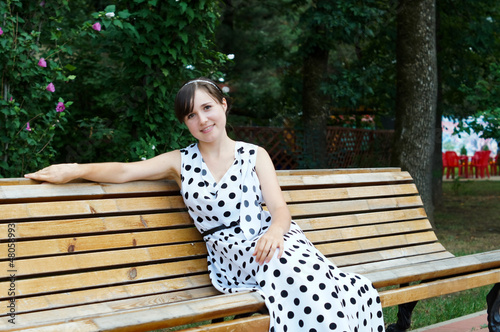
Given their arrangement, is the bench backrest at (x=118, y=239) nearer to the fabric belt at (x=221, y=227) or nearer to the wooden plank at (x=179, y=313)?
the fabric belt at (x=221, y=227)

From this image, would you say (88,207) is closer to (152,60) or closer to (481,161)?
(152,60)

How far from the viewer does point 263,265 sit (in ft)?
9.81

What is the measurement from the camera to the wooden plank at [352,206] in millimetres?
3881

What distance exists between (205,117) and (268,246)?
0.70 meters

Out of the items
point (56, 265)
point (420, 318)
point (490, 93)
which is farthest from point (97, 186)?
point (490, 93)

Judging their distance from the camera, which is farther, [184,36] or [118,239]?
[184,36]

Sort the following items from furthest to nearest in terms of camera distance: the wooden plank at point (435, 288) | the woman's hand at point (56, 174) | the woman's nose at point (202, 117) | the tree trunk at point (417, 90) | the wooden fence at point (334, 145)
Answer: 1. the wooden fence at point (334, 145)
2. the tree trunk at point (417, 90)
3. the wooden plank at point (435, 288)
4. the woman's nose at point (202, 117)
5. the woman's hand at point (56, 174)

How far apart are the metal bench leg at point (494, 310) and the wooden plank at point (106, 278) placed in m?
1.88

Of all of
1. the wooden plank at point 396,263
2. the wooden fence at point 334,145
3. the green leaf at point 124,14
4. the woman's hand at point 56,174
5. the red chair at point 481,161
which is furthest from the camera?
the red chair at point 481,161

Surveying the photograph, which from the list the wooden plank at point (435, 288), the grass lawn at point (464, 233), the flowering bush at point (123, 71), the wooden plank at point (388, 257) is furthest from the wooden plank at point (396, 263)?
the flowering bush at point (123, 71)

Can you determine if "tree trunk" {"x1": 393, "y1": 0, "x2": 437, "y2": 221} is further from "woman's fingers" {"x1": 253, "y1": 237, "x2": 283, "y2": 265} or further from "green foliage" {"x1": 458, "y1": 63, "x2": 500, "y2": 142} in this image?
"woman's fingers" {"x1": 253, "y1": 237, "x2": 283, "y2": 265}

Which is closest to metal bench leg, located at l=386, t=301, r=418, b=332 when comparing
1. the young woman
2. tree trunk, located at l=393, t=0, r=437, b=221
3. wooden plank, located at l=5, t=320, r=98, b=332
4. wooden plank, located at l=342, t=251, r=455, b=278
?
wooden plank, located at l=342, t=251, r=455, b=278

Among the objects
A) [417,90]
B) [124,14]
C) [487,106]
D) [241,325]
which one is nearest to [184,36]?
[124,14]

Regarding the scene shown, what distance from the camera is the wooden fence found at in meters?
11.7
